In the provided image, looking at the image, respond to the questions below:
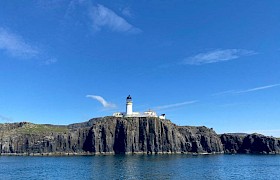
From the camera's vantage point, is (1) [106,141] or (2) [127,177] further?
(1) [106,141]

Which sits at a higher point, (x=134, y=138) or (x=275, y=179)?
(x=134, y=138)

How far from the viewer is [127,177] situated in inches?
2840

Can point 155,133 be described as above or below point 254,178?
above

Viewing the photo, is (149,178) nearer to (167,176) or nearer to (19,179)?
(167,176)

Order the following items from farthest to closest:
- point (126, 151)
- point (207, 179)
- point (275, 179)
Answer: point (126, 151), point (275, 179), point (207, 179)

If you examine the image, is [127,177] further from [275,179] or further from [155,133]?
[155,133]

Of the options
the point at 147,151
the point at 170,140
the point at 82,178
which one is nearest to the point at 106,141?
the point at 147,151

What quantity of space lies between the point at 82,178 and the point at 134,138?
125901 mm

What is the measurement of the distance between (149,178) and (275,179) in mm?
29098

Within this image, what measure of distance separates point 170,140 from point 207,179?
130012 millimetres

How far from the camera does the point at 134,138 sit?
649ft

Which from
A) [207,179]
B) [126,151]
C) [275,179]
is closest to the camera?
[207,179]

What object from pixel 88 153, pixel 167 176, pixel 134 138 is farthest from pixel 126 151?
pixel 167 176

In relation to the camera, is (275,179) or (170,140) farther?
(170,140)
